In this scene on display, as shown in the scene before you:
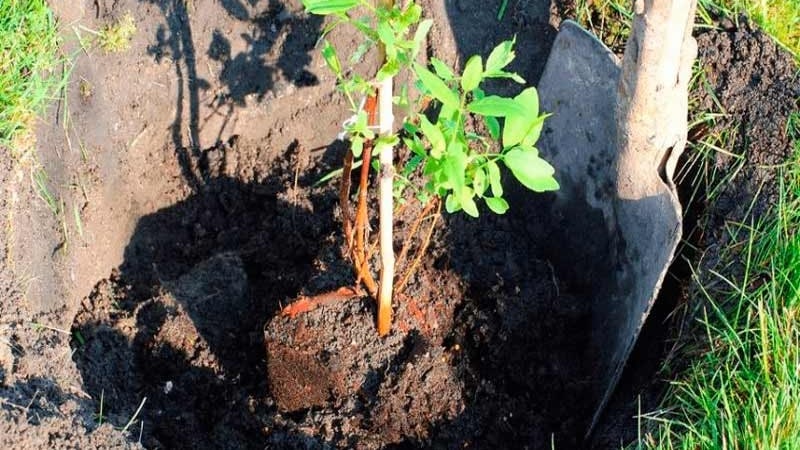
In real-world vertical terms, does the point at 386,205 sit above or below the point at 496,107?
below

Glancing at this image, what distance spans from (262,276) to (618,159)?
1.01 metres

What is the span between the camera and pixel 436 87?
70.2 inches

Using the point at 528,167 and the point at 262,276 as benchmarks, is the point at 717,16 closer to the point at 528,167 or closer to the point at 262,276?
the point at 528,167

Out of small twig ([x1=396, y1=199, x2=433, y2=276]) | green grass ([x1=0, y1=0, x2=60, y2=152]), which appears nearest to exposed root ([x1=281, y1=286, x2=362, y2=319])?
small twig ([x1=396, y1=199, x2=433, y2=276])

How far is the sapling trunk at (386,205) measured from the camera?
1.99 metres

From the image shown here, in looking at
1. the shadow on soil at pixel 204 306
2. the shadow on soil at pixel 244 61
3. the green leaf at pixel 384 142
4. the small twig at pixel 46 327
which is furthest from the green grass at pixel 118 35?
the green leaf at pixel 384 142

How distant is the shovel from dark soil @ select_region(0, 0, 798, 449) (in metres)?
0.07

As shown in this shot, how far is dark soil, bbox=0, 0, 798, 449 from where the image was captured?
2355mm

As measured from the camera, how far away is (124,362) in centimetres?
251

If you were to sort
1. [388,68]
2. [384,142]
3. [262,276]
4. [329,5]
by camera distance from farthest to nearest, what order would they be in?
[262,276], [384,142], [388,68], [329,5]

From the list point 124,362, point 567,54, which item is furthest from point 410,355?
point 567,54

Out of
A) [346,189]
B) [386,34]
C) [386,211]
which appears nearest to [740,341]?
[386,211]

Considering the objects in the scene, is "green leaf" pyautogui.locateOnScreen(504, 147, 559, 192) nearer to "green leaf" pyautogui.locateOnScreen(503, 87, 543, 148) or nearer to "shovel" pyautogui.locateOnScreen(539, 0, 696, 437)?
"green leaf" pyautogui.locateOnScreen(503, 87, 543, 148)

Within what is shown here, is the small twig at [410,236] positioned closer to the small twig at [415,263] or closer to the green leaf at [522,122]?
the small twig at [415,263]
